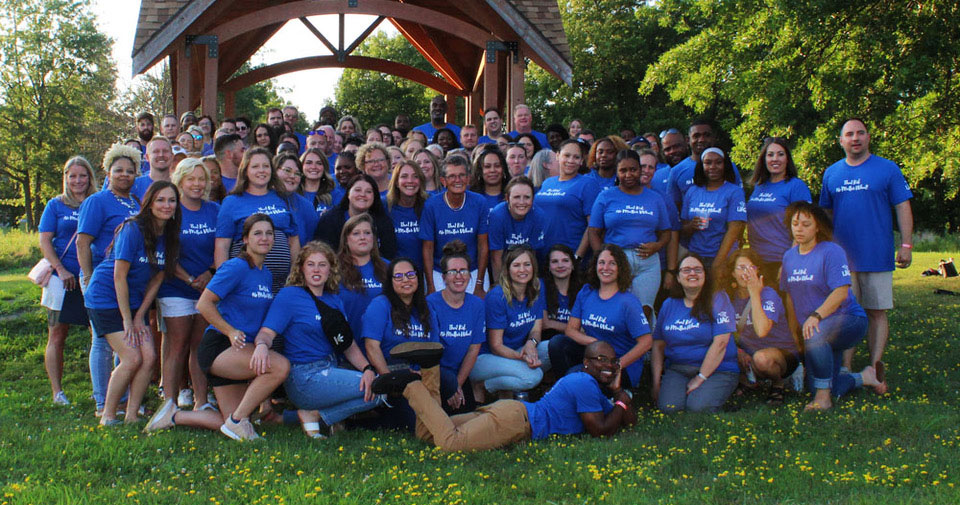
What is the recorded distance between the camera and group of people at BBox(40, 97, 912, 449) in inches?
227

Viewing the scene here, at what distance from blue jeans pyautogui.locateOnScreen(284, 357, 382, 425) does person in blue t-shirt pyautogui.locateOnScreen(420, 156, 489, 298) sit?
1313 mm

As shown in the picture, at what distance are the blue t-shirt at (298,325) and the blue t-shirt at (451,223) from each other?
1372 millimetres

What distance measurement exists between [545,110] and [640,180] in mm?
30721

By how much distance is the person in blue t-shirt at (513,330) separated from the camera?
640 centimetres

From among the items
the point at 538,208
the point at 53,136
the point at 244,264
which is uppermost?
the point at 53,136

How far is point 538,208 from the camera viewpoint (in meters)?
7.21

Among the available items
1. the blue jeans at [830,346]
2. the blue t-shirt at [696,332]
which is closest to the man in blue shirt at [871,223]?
the blue jeans at [830,346]

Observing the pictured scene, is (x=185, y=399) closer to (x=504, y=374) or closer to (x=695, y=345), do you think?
(x=504, y=374)

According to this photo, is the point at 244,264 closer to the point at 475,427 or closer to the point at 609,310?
the point at 475,427

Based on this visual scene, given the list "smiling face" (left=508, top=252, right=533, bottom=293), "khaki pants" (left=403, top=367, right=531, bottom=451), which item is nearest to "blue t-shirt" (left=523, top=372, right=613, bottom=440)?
"khaki pants" (left=403, top=367, right=531, bottom=451)

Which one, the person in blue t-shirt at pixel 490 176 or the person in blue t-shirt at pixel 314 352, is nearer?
the person in blue t-shirt at pixel 314 352

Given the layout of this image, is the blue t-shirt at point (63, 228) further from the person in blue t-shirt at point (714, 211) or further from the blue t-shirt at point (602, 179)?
the person in blue t-shirt at point (714, 211)

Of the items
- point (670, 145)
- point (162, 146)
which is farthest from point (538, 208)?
point (162, 146)

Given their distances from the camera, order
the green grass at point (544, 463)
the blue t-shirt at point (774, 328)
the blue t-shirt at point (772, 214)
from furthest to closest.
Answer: the blue t-shirt at point (772, 214) → the blue t-shirt at point (774, 328) → the green grass at point (544, 463)
